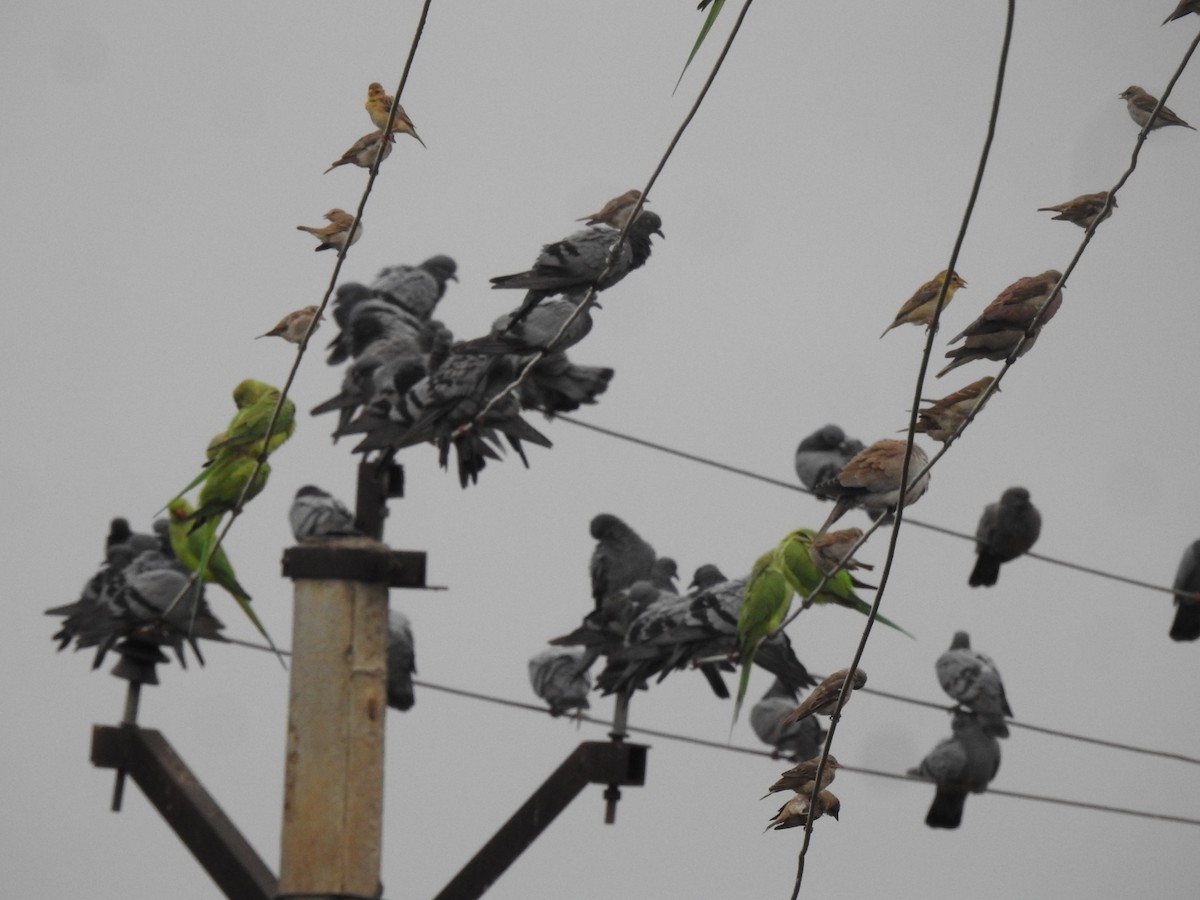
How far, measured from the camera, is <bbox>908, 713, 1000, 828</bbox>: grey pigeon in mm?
10109

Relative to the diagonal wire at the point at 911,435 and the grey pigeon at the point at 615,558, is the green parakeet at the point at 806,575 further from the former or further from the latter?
the diagonal wire at the point at 911,435

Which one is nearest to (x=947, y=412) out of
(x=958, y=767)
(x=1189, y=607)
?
(x=958, y=767)

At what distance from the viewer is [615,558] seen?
10023 millimetres

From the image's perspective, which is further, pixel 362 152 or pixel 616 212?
pixel 616 212

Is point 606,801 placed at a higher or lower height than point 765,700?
lower

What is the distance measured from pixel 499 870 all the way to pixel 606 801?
608mm

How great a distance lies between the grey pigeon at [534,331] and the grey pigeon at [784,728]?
8.26 feet

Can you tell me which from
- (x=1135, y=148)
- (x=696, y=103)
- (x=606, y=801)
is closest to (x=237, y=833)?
(x=606, y=801)

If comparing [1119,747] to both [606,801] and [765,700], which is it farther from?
[765,700]

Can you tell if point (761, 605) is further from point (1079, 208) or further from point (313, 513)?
point (1079, 208)

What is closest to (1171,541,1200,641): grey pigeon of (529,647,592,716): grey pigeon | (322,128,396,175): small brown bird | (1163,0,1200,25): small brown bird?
(529,647,592,716): grey pigeon

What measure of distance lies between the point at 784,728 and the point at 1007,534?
1.63m

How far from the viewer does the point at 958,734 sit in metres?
10.2

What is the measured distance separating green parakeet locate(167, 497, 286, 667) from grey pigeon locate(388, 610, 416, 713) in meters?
0.92
